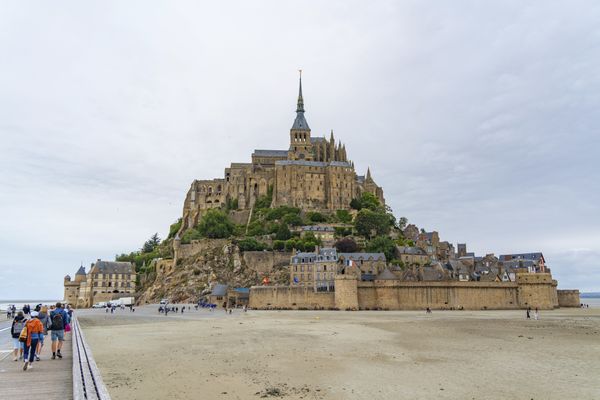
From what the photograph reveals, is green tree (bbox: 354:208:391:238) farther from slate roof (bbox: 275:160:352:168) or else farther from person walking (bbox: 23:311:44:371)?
person walking (bbox: 23:311:44:371)

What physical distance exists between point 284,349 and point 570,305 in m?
60.9

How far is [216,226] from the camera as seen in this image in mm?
76062

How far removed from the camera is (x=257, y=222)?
79.9 metres

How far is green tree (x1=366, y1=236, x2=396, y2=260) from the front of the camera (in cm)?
6712

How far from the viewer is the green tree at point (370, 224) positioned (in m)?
73.9

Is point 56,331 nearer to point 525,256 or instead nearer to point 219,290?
point 219,290

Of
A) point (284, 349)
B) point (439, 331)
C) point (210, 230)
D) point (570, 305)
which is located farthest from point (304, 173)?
point (284, 349)

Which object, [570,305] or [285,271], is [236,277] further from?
[570,305]

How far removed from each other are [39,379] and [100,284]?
69171 mm

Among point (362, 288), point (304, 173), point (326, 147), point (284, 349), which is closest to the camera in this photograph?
point (284, 349)

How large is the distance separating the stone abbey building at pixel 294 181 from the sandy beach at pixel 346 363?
57258 millimetres

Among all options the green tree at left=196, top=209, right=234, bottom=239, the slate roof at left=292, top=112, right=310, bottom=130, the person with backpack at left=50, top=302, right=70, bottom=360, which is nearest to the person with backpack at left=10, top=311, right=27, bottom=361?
the person with backpack at left=50, top=302, right=70, bottom=360

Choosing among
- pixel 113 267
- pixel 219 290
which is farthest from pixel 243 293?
pixel 113 267

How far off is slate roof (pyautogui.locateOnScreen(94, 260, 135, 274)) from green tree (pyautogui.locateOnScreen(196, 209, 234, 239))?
528 inches
